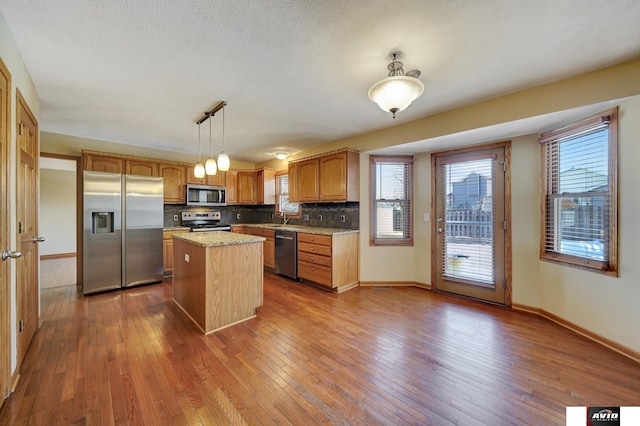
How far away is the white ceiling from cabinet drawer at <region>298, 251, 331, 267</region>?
207cm

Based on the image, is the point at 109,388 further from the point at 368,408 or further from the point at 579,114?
the point at 579,114

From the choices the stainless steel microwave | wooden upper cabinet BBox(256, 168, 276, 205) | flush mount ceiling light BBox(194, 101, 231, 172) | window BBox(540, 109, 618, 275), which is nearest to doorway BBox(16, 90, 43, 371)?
flush mount ceiling light BBox(194, 101, 231, 172)

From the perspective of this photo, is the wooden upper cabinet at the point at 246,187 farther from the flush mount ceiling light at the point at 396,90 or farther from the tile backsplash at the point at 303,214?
the flush mount ceiling light at the point at 396,90

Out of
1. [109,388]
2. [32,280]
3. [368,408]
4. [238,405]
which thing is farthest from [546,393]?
[32,280]

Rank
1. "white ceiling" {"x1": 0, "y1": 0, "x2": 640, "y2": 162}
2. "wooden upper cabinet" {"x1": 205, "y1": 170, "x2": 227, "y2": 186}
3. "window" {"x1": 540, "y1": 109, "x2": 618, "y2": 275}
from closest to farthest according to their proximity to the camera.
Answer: "white ceiling" {"x1": 0, "y1": 0, "x2": 640, "y2": 162} < "window" {"x1": 540, "y1": 109, "x2": 618, "y2": 275} < "wooden upper cabinet" {"x1": 205, "y1": 170, "x2": 227, "y2": 186}

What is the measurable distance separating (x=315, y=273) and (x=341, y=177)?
156cm

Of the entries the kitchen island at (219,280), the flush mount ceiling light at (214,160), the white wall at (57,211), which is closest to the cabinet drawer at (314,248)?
the kitchen island at (219,280)

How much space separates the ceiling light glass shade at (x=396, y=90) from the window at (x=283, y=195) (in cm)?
370

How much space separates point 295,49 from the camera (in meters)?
1.84

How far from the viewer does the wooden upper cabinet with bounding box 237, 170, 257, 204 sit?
571 centimetres

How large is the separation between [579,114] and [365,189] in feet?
8.06

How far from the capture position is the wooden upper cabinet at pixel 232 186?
18.2 feet

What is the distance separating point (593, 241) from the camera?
245cm

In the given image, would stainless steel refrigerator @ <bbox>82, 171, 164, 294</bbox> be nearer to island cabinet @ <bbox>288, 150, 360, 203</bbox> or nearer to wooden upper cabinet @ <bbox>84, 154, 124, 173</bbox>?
wooden upper cabinet @ <bbox>84, 154, 124, 173</bbox>
